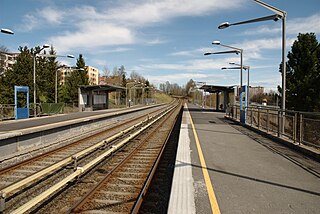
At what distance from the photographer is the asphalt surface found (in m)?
4.61

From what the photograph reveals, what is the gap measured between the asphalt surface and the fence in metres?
0.73

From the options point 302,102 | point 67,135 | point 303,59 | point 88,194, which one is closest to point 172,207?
point 88,194

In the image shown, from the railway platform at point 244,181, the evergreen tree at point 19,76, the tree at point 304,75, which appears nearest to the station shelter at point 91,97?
the evergreen tree at point 19,76

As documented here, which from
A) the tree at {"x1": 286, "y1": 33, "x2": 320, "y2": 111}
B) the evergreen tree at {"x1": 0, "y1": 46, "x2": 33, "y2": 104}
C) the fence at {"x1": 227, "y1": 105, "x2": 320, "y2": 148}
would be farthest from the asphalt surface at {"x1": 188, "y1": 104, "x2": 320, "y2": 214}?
the evergreen tree at {"x1": 0, "y1": 46, "x2": 33, "y2": 104}

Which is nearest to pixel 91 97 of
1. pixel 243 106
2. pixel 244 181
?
pixel 243 106

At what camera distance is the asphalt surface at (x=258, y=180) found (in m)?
4.61

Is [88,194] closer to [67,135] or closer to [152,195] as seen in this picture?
[152,195]

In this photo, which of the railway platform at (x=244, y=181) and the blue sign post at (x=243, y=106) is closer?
the railway platform at (x=244, y=181)

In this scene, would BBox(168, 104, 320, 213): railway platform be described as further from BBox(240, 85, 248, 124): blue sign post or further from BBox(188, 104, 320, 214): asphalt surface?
BBox(240, 85, 248, 124): blue sign post

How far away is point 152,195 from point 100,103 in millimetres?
40220

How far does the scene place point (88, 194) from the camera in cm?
585

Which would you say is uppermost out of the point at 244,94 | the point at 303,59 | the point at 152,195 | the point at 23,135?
the point at 303,59

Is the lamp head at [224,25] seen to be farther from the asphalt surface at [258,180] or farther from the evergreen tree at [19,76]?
the evergreen tree at [19,76]

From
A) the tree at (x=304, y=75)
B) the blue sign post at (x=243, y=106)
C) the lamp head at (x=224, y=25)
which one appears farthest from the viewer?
the tree at (x=304, y=75)
